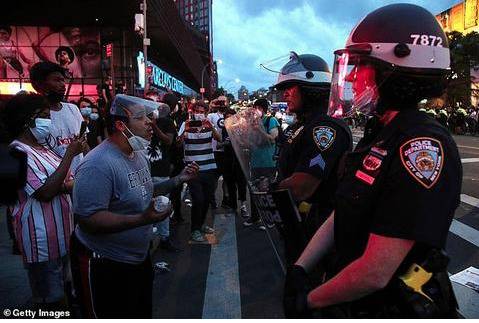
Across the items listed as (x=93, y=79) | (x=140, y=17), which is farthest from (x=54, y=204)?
(x=93, y=79)

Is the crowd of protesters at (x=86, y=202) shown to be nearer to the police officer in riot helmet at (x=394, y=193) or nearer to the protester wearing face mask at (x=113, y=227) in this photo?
the protester wearing face mask at (x=113, y=227)

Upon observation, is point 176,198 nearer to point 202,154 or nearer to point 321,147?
point 202,154

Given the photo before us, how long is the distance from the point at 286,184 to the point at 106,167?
1.09 metres

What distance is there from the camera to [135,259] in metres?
2.81

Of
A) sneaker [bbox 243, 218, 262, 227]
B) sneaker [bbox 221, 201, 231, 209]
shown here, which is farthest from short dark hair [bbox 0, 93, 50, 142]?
sneaker [bbox 221, 201, 231, 209]

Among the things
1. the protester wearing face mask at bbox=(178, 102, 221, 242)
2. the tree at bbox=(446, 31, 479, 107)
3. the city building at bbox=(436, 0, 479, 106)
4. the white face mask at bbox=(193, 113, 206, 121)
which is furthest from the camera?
the city building at bbox=(436, 0, 479, 106)

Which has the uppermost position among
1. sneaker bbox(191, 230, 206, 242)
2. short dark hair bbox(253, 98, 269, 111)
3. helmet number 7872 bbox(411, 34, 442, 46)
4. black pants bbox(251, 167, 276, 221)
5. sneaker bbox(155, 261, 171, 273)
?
helmet number 7872 bbox(411, 34, 442, 46)

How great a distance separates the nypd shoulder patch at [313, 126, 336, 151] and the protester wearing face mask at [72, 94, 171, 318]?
101 cm

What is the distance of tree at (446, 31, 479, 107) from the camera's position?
3806 cm

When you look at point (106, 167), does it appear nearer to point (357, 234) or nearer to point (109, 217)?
point (109, 217)

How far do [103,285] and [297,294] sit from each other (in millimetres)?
1428

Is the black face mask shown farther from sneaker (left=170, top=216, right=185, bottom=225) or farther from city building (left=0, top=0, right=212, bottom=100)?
city building (left=0, top=0, right=212, bottom=100)

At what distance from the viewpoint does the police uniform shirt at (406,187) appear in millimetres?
1448

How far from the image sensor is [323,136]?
9.34ft
